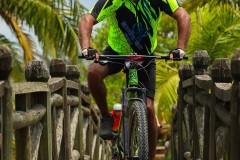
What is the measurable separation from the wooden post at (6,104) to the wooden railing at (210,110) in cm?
139


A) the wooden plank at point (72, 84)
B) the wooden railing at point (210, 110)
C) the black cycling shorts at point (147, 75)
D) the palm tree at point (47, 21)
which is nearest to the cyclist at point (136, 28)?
the black cycling shorts at point (147, 75)

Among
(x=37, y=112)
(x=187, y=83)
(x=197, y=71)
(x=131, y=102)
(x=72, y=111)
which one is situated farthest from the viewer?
(x=72, y=111)

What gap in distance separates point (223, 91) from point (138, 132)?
2.73ft

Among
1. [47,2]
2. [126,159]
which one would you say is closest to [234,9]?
[47,2]

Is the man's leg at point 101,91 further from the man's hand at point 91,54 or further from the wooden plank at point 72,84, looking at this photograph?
the wooden plank at point 72,84

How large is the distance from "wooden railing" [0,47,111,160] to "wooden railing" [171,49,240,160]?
128 cm

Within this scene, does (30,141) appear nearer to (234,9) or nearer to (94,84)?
(94,84)

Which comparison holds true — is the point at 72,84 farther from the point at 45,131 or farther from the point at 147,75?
the point at 45,131

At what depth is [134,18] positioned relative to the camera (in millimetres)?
6391

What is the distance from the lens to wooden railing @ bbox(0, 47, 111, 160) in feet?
14.2

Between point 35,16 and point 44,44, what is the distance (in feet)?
3.94

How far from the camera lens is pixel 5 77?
422 cm

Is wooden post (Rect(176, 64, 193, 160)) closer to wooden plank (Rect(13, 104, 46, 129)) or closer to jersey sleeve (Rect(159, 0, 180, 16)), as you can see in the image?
jersey sleeve (Rect(159, 0, 180, 16))

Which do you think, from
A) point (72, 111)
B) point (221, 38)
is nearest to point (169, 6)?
point (72, 111)
